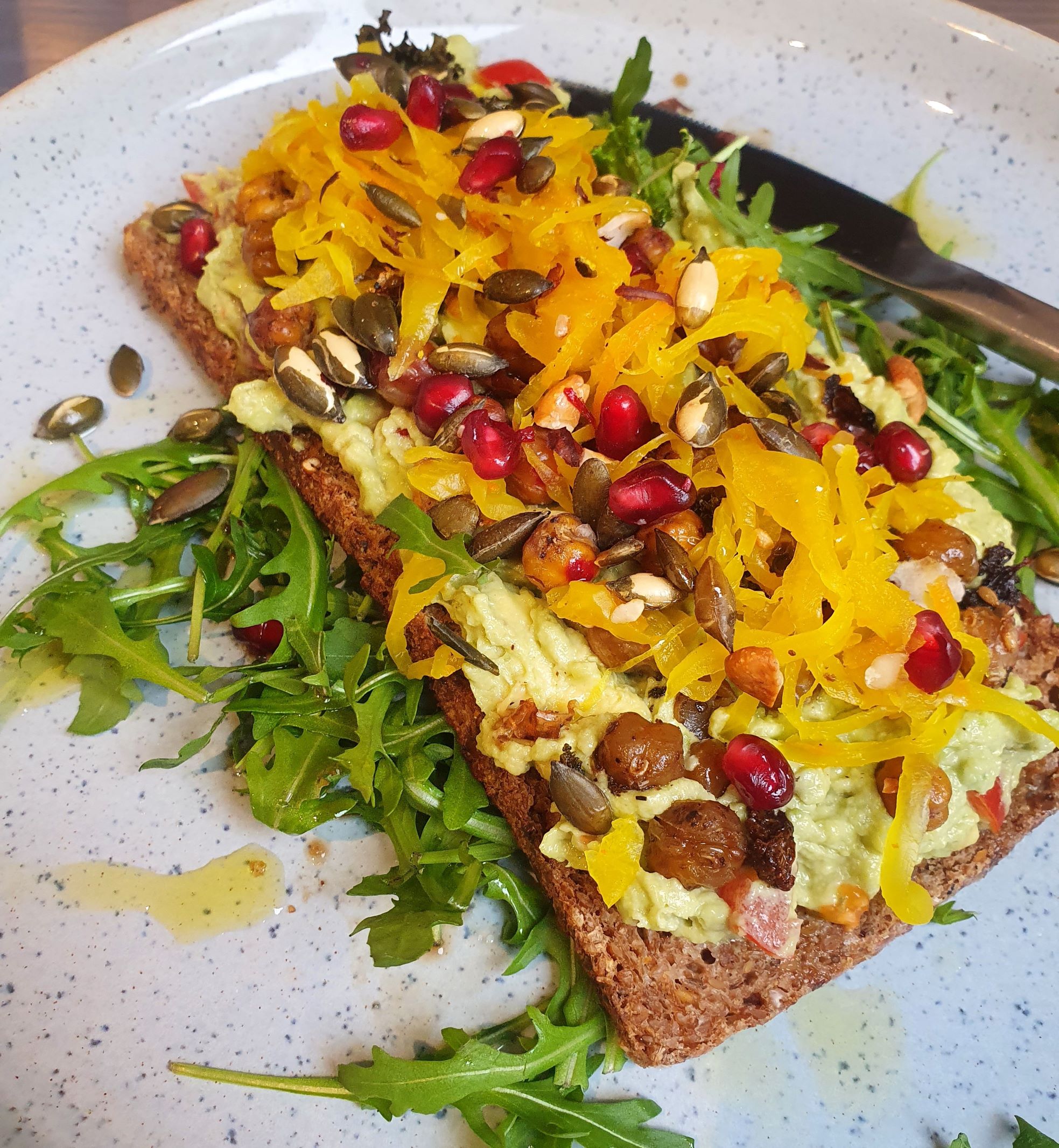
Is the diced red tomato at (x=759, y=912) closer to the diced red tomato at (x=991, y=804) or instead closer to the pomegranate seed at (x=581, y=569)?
the diced red tomato at (x=991, y=804)

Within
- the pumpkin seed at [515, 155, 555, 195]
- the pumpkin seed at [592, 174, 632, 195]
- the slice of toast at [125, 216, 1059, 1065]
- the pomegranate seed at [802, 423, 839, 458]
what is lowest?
the slice of toast at [125, 216, 1059, 1065]

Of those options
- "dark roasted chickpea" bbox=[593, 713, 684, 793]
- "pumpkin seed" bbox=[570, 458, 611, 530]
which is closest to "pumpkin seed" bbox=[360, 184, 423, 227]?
"pumpkin seed" bbox=[570, 458, 611, 530]

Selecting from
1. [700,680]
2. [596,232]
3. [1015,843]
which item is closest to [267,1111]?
[700,680]

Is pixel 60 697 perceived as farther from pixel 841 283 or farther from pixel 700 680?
pixel 841 283

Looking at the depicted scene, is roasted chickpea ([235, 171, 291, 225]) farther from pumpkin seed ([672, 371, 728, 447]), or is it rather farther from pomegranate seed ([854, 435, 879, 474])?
pomegranate seed ([854, 435, 879, 474])

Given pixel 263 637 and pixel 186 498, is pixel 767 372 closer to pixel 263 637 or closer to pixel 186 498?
pixel 263 637

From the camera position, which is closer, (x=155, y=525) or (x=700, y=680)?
(x=700, y=680)
